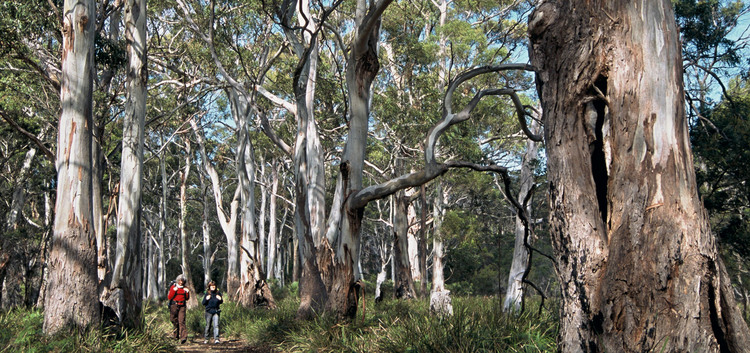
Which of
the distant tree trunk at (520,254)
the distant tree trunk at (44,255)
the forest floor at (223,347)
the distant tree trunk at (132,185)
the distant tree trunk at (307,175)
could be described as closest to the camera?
the distant tree trunk at (132,185)

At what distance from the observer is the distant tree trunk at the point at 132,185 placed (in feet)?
30.2

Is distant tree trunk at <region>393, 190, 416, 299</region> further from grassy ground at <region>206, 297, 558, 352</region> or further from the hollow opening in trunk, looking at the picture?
the hollow opening in trunk

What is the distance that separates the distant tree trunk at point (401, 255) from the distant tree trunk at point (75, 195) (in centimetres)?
1268

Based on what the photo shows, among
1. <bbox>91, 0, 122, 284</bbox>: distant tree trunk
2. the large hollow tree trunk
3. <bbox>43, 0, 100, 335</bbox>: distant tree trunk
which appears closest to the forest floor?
<bbox>91, 0, 122, 284</bbox>: distant tree trunk

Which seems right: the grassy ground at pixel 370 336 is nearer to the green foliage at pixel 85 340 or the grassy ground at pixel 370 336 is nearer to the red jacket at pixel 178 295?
the green foliage at pixel 85 340

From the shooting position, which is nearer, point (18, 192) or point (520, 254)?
point (520, 254)

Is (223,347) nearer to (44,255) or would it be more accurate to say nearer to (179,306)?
(179,306)

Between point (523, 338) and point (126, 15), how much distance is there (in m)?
9.31

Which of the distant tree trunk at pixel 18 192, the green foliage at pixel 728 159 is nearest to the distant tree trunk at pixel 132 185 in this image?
the green foliage at pixel 728 159

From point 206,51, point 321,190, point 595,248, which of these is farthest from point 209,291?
point 595,248

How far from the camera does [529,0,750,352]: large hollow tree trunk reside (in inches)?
145

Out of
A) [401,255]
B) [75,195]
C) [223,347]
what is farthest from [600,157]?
[401,255]

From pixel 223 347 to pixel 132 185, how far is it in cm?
348

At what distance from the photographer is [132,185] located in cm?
1037
